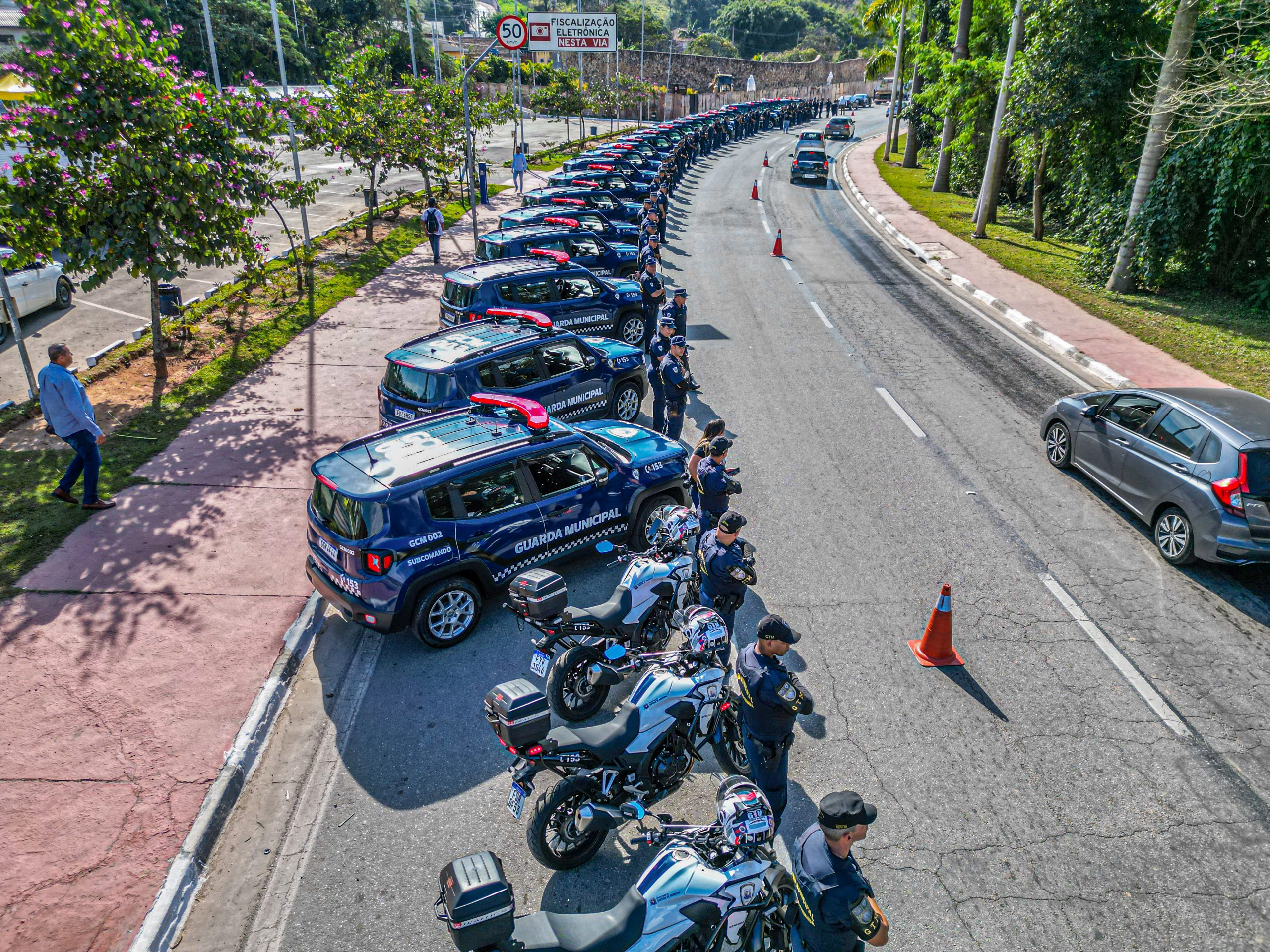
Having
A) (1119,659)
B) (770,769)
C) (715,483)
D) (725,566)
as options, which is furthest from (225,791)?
(1119,659)

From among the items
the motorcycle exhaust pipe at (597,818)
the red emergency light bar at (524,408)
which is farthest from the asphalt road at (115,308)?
the motorcycle exhaust pipe at (597,818)

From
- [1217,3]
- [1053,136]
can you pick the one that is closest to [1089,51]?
[1053,136]

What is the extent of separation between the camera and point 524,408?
823 cm

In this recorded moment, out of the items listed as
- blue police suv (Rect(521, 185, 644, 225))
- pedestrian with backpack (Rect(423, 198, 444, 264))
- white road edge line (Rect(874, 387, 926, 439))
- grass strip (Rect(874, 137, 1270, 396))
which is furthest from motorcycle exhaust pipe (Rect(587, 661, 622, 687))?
blue police suv (Rect(521, 185, 644, 225))

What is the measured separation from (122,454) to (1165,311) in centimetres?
2045

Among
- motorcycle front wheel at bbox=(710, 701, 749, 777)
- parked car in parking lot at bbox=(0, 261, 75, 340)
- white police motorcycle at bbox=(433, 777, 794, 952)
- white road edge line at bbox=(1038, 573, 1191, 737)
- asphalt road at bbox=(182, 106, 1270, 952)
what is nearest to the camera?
white police motorcycle at bbox=(433, 777, 794, 952)

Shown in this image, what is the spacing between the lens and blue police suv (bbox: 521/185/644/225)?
22.5 meters

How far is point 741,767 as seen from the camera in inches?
241

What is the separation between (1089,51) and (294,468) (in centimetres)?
2066

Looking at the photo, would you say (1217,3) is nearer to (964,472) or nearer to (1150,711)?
(964,472)

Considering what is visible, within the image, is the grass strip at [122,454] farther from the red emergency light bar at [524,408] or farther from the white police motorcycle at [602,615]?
the white police motorcycle at [602,615]

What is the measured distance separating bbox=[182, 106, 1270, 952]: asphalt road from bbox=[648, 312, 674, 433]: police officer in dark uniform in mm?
1281

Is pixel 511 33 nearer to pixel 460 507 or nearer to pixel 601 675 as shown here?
pixel 460 507

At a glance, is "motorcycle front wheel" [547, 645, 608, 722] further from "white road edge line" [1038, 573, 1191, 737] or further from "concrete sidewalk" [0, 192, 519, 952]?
"white road edge line" [1038, 573, 1191, 737]
